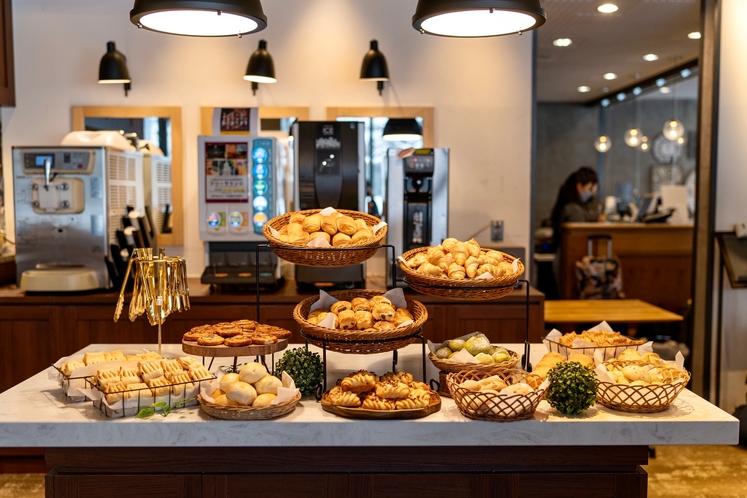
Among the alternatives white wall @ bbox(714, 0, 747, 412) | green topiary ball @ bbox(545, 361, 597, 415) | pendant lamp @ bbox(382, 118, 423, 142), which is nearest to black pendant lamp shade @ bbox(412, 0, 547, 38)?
green topiary ball @ bbox(545, 361, 597, 415)

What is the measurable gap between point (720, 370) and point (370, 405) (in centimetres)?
390

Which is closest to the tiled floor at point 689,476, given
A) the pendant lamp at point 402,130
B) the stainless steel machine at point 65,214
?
the stainless steel machine at point 65,214

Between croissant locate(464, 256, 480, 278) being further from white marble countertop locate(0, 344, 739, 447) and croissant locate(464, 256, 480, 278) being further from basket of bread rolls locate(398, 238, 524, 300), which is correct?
white marble countertop locate(0, 344, 739, 447)

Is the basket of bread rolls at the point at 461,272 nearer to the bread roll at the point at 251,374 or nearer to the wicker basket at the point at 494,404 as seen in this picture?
the wicker basket at the point at 494,404

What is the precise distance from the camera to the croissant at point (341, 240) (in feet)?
8.51

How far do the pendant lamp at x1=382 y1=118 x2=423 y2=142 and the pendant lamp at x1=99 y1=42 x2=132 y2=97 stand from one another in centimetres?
184

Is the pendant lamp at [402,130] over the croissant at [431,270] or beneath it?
over

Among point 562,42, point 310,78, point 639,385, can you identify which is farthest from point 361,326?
point 562,42

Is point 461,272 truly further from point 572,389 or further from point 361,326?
point 572,389

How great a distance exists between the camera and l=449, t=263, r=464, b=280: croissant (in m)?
2.47

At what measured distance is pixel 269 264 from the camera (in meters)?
4.59

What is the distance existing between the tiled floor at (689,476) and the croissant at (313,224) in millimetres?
2412

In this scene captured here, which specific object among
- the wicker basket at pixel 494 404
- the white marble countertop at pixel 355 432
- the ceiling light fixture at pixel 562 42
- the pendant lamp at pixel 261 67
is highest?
the ceiling light fixture at pixel 562 42

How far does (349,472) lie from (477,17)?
1.57 metres
